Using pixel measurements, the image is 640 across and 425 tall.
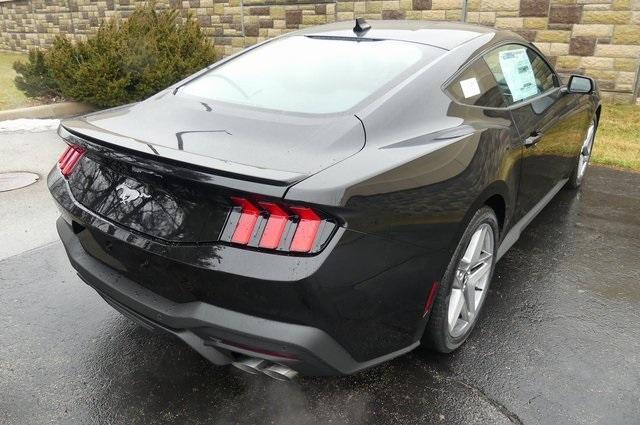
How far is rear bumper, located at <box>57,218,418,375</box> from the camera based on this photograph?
71.7 inches

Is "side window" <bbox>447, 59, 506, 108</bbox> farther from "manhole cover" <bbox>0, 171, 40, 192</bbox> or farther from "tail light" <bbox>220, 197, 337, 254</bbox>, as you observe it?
"manhole cover" <bbox>0, 171, 40, 192</bbox>

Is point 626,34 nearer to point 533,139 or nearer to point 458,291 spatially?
point 533,139

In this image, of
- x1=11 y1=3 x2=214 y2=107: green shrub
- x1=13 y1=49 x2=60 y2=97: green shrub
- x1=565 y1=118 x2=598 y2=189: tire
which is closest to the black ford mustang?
x1=565 y1=118 x2=598 y2=189: tire

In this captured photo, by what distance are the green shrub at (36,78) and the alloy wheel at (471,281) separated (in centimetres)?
823

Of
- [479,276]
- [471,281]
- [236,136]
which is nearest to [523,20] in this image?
[479,276]

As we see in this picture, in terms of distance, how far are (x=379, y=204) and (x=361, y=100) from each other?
68cm

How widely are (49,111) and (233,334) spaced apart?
7776 mm

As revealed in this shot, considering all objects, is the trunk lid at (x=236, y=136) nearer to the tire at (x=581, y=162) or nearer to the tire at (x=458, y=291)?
the tire at (x=458, y=291)

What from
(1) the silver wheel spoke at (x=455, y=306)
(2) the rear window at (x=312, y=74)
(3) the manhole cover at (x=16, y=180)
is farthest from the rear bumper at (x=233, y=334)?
(3) the manhole cover at (x=16, y=180)

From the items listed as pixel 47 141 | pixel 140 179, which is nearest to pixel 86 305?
pixel 140 179

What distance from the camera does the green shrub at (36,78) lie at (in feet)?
28.3

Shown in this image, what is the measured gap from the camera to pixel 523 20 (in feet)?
25.7

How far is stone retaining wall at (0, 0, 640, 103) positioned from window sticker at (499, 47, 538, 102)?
477cm

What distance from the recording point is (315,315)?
1802 mm
